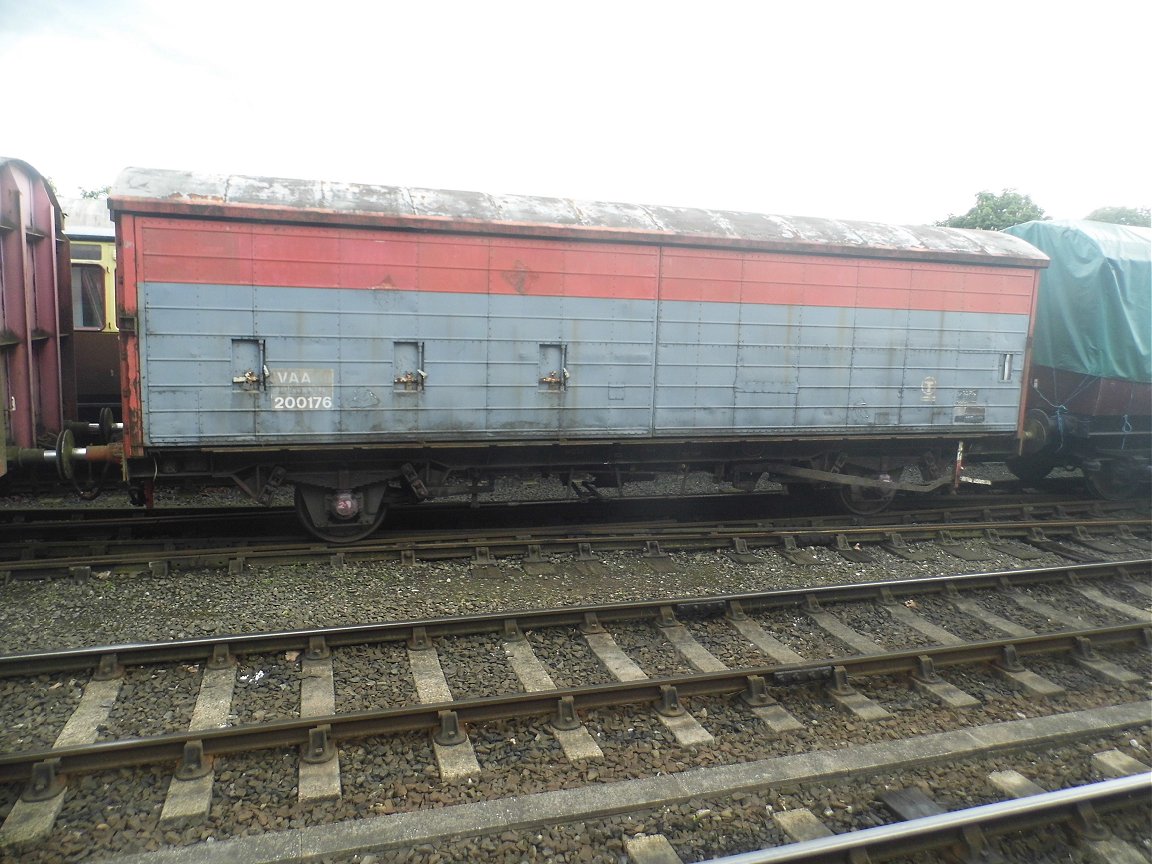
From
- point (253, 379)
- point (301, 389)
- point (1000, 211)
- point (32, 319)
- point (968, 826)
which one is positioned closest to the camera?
point (968, 826)

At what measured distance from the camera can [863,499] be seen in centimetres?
1000

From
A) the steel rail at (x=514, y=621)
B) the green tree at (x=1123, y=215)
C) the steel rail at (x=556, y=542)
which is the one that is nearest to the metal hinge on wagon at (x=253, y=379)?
the steel rail at (x=556, y=542)

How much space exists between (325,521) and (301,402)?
1.39 meters

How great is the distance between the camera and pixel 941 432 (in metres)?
9.73

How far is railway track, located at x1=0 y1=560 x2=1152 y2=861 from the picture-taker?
3805mm

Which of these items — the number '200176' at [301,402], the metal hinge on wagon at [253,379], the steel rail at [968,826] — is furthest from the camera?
the number '200176' at [301,402]

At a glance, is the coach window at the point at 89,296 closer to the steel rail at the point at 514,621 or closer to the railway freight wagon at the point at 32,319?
the railway freight wagon at the point at 32,319

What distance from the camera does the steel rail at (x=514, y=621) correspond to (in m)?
5.16

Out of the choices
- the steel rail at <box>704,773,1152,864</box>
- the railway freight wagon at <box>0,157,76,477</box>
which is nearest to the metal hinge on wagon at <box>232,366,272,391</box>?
the railway freight wagon at <box>0,157,76,477</box>

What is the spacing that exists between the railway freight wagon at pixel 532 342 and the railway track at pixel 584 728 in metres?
2.59

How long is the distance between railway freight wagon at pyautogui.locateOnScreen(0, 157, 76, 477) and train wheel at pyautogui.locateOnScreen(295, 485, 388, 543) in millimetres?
2479

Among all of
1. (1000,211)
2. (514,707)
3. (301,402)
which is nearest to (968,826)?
(514,707)

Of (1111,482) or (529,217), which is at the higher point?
(529,217)

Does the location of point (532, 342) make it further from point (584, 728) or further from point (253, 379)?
point (584, 728)
